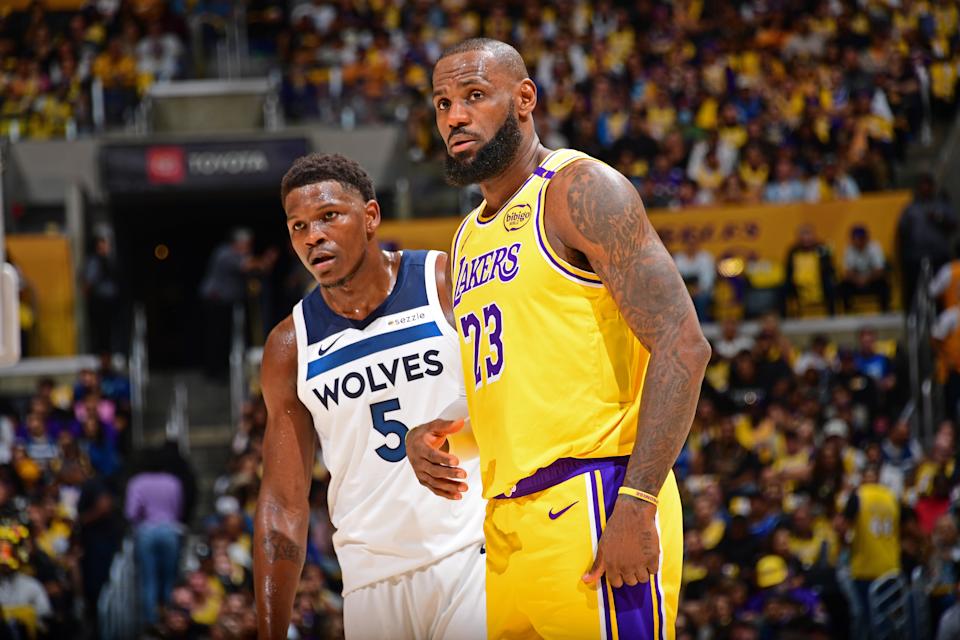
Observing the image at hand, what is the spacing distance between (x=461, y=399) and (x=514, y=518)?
1.24 meters

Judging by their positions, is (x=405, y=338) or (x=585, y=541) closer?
(x=585, y=541)

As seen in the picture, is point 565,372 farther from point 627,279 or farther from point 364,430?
point 364,430

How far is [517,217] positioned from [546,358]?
0.47 meters

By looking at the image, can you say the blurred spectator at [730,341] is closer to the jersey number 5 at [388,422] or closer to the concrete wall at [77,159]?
the concrete wall at [77,159]

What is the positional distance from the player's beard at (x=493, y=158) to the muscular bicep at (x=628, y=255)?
13.0 inches

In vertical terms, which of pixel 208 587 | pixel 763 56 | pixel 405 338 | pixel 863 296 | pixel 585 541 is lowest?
pixel 208 587

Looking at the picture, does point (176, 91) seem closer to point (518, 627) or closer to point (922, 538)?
point (922, 538)

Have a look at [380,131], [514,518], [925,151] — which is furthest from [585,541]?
[925,151]

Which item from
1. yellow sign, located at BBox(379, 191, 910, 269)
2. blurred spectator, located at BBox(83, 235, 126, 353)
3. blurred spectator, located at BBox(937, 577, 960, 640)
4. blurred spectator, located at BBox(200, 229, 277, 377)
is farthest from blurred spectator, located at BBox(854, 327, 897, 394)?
blurred spectator, located at BBox(83, 235, 126, 353)

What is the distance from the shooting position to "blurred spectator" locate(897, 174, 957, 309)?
634 inches

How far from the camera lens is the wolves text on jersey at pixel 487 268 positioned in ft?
14.2

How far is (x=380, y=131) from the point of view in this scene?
1858cm

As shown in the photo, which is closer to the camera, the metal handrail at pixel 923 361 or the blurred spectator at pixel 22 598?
the blurred spectator at pixel 22 598

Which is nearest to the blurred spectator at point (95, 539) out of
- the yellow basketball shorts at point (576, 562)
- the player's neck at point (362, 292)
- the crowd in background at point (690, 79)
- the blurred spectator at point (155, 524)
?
the blurred spectator at point (155, 524)
